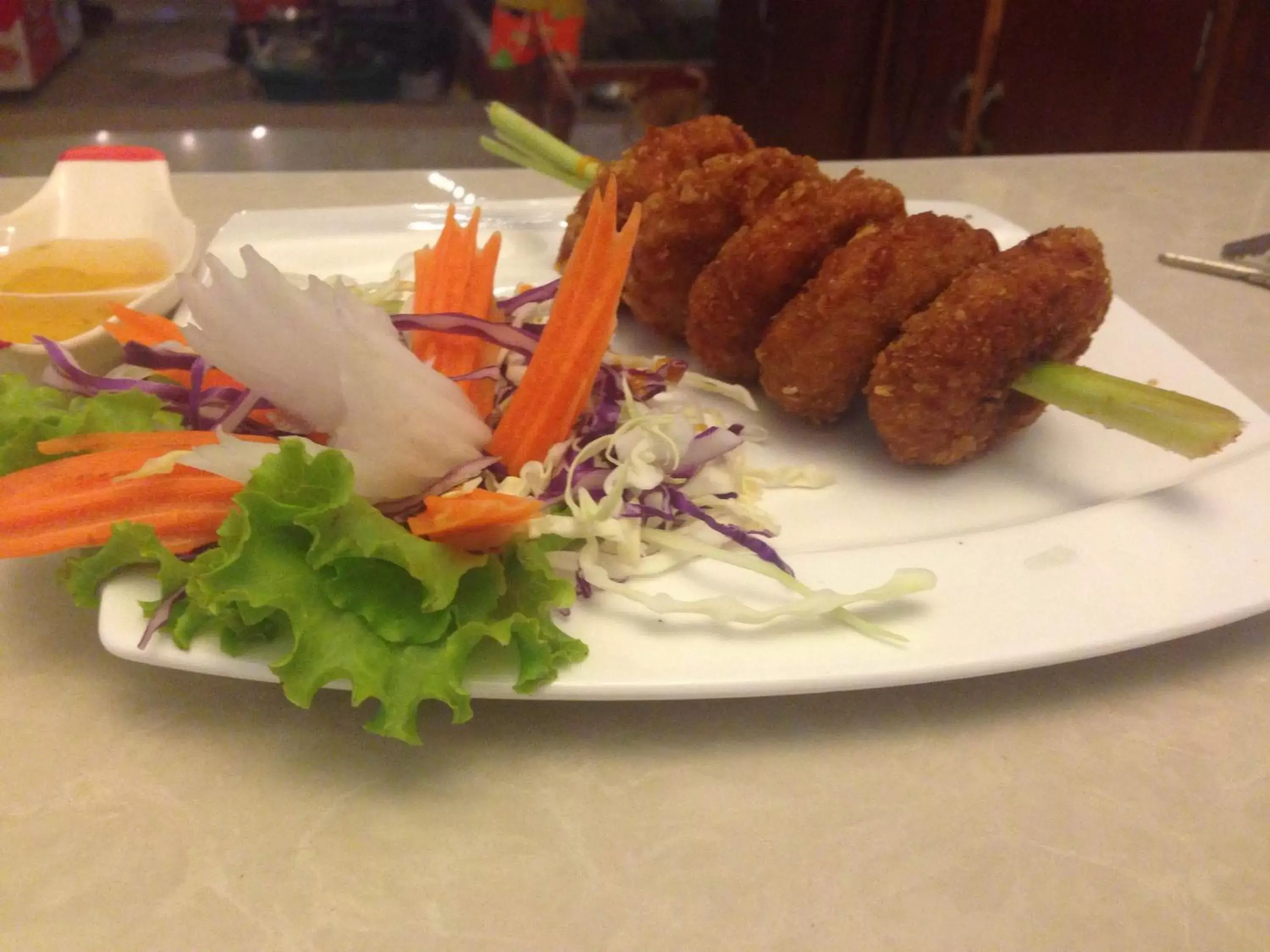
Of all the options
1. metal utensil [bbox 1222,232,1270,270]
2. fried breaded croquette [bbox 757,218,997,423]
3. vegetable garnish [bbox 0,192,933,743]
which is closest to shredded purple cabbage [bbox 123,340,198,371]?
vegetable garnish [bbox 0,192,933,743]

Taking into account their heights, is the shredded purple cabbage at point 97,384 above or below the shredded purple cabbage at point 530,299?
below

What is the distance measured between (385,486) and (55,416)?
482 millimetres

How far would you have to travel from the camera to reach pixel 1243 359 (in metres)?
2.01

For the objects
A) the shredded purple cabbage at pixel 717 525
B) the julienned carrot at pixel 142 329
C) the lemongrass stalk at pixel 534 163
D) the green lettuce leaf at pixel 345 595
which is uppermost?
the lemongrass stalk at pixel 534 163

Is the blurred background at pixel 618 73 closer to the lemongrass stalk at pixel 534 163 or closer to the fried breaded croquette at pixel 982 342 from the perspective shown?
the lemongrass stalk at pixel 534 163

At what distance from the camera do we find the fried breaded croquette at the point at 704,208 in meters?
1.71

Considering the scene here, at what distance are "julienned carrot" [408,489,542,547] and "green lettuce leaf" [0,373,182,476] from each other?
18.8 inches

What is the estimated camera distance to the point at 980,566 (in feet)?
4.07

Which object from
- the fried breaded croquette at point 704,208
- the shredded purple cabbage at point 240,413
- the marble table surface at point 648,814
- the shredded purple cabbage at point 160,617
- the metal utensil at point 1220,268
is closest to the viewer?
the marble table surface at point 648,814

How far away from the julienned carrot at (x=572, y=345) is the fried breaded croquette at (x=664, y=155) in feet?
1.70

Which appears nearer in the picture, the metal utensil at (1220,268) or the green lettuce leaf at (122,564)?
the green lettuce leaf at (122,564)

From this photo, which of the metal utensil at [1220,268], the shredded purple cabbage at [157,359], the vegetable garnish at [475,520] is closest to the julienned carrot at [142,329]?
the shredded purple cabbage at [157,359]

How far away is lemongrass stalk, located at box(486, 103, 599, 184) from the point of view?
83.4 inches

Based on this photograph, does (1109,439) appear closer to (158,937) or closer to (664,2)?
(158,937)
